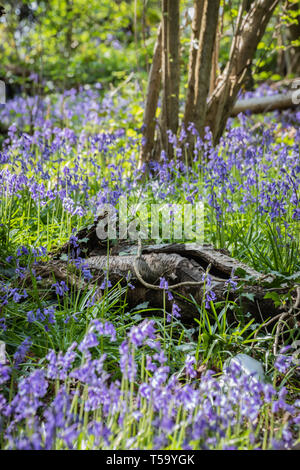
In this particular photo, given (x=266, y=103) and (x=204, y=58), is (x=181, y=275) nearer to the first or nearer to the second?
(x=204, y=58)

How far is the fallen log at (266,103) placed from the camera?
26.5 feet

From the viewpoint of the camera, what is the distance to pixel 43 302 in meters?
Result: 2.80

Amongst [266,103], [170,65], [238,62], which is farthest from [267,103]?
[170,65]

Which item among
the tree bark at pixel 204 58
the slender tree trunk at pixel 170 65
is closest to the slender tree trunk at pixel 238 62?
the tree bark at pixel 204 58

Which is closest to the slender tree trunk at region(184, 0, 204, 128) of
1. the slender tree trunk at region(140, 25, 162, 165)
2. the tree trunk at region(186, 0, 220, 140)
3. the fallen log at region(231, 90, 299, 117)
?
the tree trunk at region(186, 0, 220, 140)

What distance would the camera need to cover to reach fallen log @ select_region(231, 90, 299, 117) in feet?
26.5

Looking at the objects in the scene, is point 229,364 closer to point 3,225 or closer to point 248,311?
point 248,311

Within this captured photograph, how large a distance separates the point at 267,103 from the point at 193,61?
3516mm

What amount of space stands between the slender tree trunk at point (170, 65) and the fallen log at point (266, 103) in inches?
116

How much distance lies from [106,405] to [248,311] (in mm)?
1241

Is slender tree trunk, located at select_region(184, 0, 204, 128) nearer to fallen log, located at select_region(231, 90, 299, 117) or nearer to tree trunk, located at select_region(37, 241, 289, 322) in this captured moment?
tree trunk, located at select_region(37, 241, 289, 322)

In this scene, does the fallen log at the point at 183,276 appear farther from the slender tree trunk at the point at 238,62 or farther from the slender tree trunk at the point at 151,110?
the slender tree trunk at the point at 238,62

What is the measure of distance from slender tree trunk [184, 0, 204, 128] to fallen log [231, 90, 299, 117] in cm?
290

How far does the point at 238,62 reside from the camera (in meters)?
5.35
